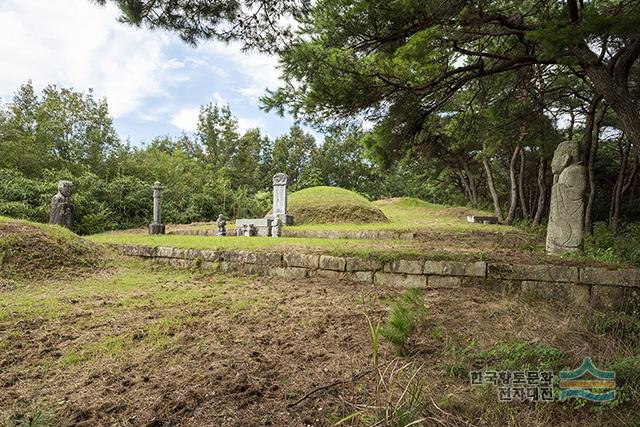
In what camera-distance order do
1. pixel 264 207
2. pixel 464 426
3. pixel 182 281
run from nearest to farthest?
pixel 464 426
pixel 182 281
pixel 264 207

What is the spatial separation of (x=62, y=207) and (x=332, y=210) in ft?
30.9

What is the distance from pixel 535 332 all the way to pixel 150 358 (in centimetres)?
331

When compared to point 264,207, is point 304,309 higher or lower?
lower

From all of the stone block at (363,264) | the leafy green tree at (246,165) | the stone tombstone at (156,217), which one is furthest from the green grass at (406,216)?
the leafy green tree at (246,165)

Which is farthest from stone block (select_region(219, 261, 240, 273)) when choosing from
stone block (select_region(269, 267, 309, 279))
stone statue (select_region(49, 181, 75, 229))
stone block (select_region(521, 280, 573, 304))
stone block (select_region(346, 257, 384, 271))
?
stone statue (select_region(49, 181, 75, 229))

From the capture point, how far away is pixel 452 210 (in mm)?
19000

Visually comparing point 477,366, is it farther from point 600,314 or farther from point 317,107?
point 317,107

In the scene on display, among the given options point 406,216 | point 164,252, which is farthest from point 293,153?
point 164,252

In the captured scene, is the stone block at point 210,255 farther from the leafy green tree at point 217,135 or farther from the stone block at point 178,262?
the leafy green tree at point 217,135

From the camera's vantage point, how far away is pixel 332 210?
15.2m

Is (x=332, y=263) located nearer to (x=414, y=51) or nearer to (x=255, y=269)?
(x=255, y=269)

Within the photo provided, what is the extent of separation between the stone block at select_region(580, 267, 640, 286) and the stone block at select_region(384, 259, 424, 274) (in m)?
1.86

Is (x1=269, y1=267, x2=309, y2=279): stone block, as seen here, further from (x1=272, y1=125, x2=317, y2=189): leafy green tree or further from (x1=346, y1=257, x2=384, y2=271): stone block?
(x1=272, y1=125, x2=317, y2=189): leafy green tree

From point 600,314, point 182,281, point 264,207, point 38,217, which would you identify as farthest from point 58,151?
point 600,314
